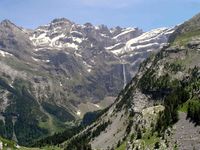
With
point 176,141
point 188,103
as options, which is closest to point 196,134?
point 176,141

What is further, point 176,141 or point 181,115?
point 181,115

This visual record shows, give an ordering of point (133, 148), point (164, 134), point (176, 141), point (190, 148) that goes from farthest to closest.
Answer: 1. point (133, 148)
2. point (164, 134)
3. point (176, 141)
4. point (190, 148)

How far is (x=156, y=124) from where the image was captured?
654 feet

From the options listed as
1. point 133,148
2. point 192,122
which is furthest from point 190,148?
point 133,148

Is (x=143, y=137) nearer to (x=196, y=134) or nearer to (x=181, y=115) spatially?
(x=181, y=115)

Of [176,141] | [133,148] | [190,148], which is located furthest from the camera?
[133,148]

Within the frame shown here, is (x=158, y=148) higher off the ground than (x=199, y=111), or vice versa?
(x=199, y=111)

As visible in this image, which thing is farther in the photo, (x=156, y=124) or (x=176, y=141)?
(x=156, y=124)

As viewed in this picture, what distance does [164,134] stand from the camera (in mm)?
180875

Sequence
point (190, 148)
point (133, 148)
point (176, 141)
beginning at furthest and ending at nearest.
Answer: point (133, 148), point (176, 141), point (190, 148)

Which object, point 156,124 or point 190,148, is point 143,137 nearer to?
point 156,124

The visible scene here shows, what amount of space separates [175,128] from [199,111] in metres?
11.3

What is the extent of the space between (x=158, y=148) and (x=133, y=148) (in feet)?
76.5

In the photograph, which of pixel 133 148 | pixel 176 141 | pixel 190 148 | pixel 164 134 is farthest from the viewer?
pixel 133 148
